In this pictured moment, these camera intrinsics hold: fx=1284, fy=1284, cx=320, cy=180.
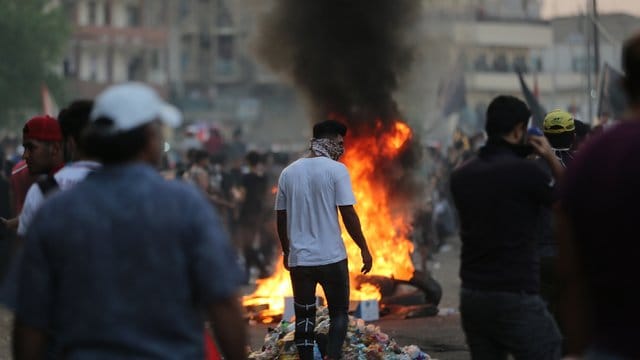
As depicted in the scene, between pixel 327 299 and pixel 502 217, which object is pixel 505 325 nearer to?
pixel 502 217

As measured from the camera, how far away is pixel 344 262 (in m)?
8.51

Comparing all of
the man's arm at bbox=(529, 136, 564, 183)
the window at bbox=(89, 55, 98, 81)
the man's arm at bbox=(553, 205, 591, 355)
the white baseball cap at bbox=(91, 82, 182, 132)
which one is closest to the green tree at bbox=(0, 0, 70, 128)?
the window at bbox=(89, 55, 98, 81)

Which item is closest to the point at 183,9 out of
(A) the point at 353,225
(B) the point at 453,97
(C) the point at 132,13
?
(C) the point at 132,13

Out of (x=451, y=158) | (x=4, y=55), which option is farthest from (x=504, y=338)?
(x=4, y=55)

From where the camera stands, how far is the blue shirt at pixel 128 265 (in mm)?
3783

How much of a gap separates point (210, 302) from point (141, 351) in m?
0.25

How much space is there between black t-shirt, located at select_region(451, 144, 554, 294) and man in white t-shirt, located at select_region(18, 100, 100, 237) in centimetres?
158

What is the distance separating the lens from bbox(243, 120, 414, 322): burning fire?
492 inches

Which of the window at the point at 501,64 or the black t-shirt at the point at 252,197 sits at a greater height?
the black t-shirt at the point at 252,197

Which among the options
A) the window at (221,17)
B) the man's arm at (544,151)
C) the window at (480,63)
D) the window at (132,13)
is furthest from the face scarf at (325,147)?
the window at (221,17)

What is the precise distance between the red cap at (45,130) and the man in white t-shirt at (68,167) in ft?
0.56

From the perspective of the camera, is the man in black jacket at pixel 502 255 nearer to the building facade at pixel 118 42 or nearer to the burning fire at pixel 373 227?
the burning fire at pixel 373 227

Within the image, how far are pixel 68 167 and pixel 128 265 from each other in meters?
1.45

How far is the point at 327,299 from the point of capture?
8555mm
